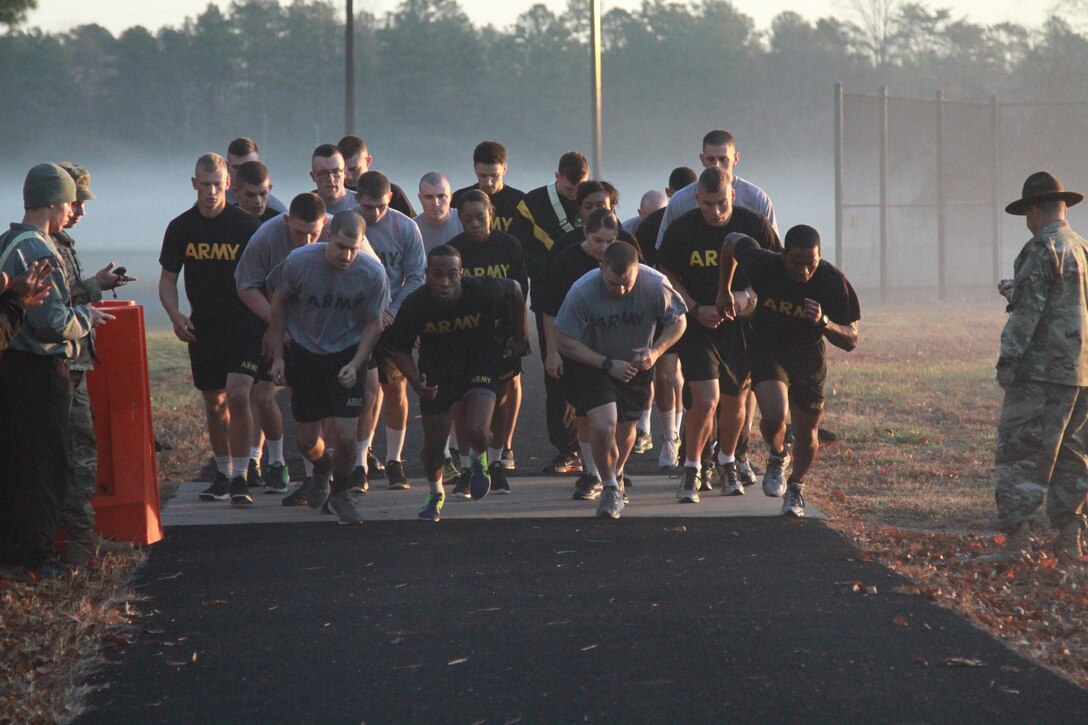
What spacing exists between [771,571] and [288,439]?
6.26 m

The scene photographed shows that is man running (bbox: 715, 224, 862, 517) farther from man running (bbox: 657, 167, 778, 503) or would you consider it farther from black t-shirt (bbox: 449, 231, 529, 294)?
black t-shirt (bbox: 449, 231, 529, 294)

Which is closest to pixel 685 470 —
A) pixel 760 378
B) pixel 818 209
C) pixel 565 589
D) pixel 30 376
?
pixel 760 378

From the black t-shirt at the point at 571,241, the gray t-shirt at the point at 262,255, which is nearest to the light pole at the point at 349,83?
the black t-shirt at the point at 571,241

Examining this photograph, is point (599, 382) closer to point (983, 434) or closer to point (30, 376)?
point (30, 376)

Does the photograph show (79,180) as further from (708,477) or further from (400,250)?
(708,477)

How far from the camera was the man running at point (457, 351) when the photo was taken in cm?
923

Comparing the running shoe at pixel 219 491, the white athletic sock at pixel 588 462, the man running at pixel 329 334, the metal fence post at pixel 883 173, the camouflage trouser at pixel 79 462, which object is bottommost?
the running shoe at pixel 219 491

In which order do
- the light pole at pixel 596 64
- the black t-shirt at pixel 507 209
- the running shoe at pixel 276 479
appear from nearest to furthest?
the running shoe at pixel 276 479 → the black t-shirt at pixel 507 209 → the light pole at pixel 596 64

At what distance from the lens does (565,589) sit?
7410 mm

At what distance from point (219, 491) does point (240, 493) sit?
30 centimetres

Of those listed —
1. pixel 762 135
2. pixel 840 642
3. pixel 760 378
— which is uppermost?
pixel 762 135

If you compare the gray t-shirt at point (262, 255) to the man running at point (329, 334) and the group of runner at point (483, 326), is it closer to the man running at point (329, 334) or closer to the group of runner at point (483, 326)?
the group of runner at point (483, 326)

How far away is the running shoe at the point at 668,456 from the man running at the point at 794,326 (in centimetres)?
141

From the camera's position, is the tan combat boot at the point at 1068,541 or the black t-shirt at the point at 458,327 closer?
the tan combat boot at the point at 1068,541
